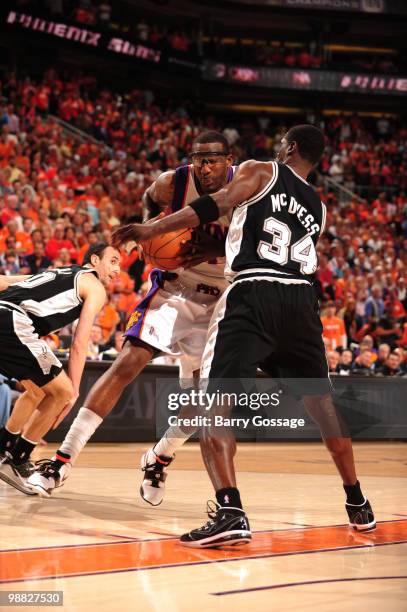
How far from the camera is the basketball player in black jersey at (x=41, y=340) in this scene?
20.0ft

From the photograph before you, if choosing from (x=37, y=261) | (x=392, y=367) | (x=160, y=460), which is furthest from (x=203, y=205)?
(x=392, y=367)

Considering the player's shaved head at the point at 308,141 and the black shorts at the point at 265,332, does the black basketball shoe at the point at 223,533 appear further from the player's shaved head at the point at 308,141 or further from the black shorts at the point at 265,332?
the player's shaved head at the point at 308,141

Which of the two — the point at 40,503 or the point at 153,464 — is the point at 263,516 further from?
the point at 40,503

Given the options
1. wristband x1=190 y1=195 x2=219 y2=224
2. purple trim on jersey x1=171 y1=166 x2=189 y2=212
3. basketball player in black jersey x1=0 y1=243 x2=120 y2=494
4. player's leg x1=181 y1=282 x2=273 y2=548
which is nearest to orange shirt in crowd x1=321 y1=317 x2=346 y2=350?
basketball player in black jersey x1=0 y1=243 x2=120 y2=494

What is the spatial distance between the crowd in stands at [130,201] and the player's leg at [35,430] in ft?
9.99

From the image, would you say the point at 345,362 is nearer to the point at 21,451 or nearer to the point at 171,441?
the point at 21,451

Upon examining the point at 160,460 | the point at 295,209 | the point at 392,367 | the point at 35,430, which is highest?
the point at 295,209

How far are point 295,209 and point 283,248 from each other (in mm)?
197

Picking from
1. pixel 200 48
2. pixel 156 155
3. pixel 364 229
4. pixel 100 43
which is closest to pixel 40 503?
pixel 156 155

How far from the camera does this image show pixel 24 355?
610 cm

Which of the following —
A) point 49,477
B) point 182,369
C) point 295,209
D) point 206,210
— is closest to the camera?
point 206,210

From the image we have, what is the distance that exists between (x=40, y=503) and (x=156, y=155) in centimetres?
1492

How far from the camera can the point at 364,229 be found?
2095 centimetres

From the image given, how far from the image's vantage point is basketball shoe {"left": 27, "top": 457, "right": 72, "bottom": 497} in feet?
17.4
